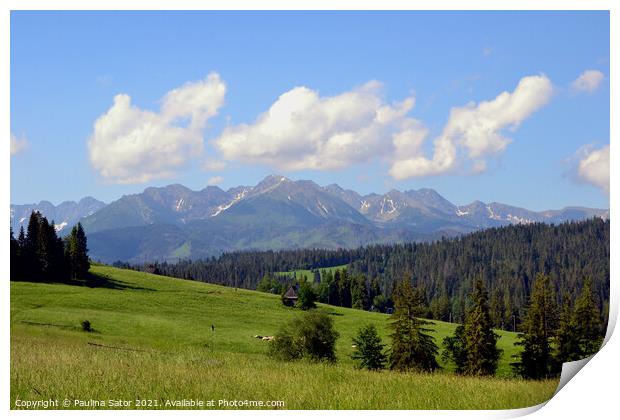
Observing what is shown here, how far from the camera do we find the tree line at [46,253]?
1599 cm

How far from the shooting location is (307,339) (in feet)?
57.1

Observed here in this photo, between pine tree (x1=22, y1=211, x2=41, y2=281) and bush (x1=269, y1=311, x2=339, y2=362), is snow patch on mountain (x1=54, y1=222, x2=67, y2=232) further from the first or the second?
bush (x1=269, y1=311, x2=339, y2=362)

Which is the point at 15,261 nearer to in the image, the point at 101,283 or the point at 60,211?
the point at 60,211

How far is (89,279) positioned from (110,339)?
7.63m

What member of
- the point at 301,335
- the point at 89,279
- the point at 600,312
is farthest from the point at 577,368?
the point at 89,279

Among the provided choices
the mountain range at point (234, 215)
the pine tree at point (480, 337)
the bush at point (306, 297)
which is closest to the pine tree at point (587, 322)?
the mountain range at point (234, 215)

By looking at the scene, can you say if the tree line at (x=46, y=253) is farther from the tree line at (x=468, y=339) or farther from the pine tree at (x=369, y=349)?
the pine tree at (x=369, y=349)

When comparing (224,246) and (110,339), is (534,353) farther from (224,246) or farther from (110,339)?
(224,246)

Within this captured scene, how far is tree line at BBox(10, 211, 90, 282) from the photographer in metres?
16.0

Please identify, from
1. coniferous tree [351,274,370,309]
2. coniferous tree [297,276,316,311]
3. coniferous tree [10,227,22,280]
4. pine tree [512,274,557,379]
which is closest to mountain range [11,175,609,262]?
coniferous tree [10,227,22,280]

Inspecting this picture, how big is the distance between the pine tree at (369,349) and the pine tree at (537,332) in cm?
436

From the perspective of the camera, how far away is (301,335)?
17453 mm

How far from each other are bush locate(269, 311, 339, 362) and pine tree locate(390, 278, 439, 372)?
233cm
